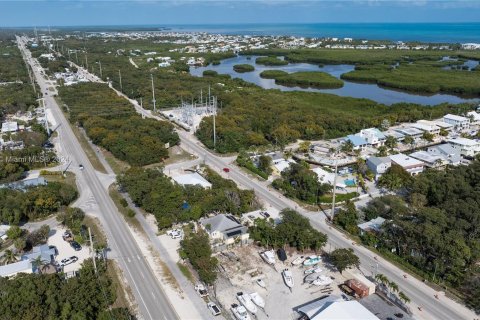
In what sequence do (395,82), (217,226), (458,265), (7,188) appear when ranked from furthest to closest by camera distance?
(395,82) < (7,188) < (217,226) < (458,265)

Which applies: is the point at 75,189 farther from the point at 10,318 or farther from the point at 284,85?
the point at 284,85

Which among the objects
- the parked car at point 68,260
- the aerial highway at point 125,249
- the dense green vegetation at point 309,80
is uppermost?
the dense green vegetation at point 309,80

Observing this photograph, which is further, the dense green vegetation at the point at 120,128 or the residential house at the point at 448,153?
the dense green vegetation at the point at 120,128

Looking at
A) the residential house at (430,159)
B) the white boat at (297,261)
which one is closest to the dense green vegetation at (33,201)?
the white boat at (297,261)

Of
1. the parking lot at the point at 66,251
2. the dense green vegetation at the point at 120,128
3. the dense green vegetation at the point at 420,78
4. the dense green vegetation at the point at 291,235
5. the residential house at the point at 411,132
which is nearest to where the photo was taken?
the parking lot at the point at 66,251

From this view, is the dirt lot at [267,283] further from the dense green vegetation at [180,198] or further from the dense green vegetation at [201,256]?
the dense green vegetation at [180,198]

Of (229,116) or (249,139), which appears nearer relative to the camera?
(249,139)

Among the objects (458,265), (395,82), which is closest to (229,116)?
(458,265)
